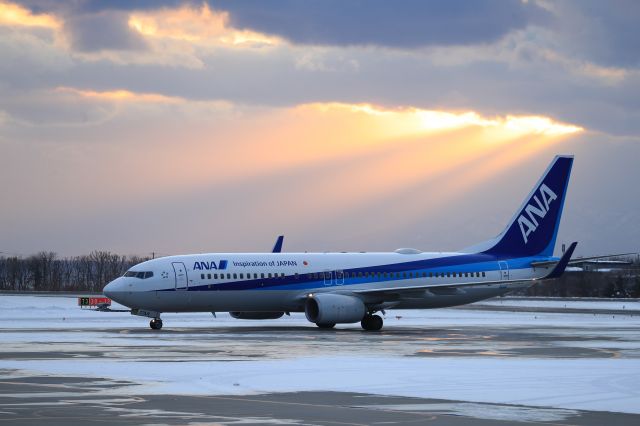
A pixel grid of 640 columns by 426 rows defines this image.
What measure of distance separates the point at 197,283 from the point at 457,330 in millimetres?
12795

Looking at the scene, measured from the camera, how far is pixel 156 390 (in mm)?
23844

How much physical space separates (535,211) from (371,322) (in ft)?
43.0

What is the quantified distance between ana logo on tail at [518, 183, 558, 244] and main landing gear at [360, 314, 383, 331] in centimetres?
1123

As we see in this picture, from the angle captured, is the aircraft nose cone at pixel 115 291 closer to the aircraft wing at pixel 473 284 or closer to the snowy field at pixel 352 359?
the snowy field at pixel 352 359

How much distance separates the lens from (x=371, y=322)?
Answer: 2184 inches

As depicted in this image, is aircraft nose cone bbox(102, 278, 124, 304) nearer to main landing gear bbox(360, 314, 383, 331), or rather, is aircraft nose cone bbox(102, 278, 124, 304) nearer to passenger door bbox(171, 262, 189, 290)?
passenger door bbox(171, 262, 189, 290)

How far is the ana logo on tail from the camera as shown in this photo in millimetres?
61750

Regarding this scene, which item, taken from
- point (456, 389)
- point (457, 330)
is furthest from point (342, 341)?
point (456, 389)

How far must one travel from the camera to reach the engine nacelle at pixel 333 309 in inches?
2122

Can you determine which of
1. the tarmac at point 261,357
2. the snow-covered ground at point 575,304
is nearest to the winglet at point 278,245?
the tarmac at point 261,357

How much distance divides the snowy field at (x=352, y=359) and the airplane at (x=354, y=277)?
4.25 feet

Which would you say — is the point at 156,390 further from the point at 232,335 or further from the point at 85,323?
the point at 85,323

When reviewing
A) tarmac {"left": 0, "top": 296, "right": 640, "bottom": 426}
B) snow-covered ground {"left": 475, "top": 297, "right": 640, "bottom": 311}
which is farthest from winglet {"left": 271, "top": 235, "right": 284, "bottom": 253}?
snow-covered ground {"left": 475, "top": 297, "right": 640, "bottom": 311}

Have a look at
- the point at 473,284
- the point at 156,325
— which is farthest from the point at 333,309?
the point at 156,325
